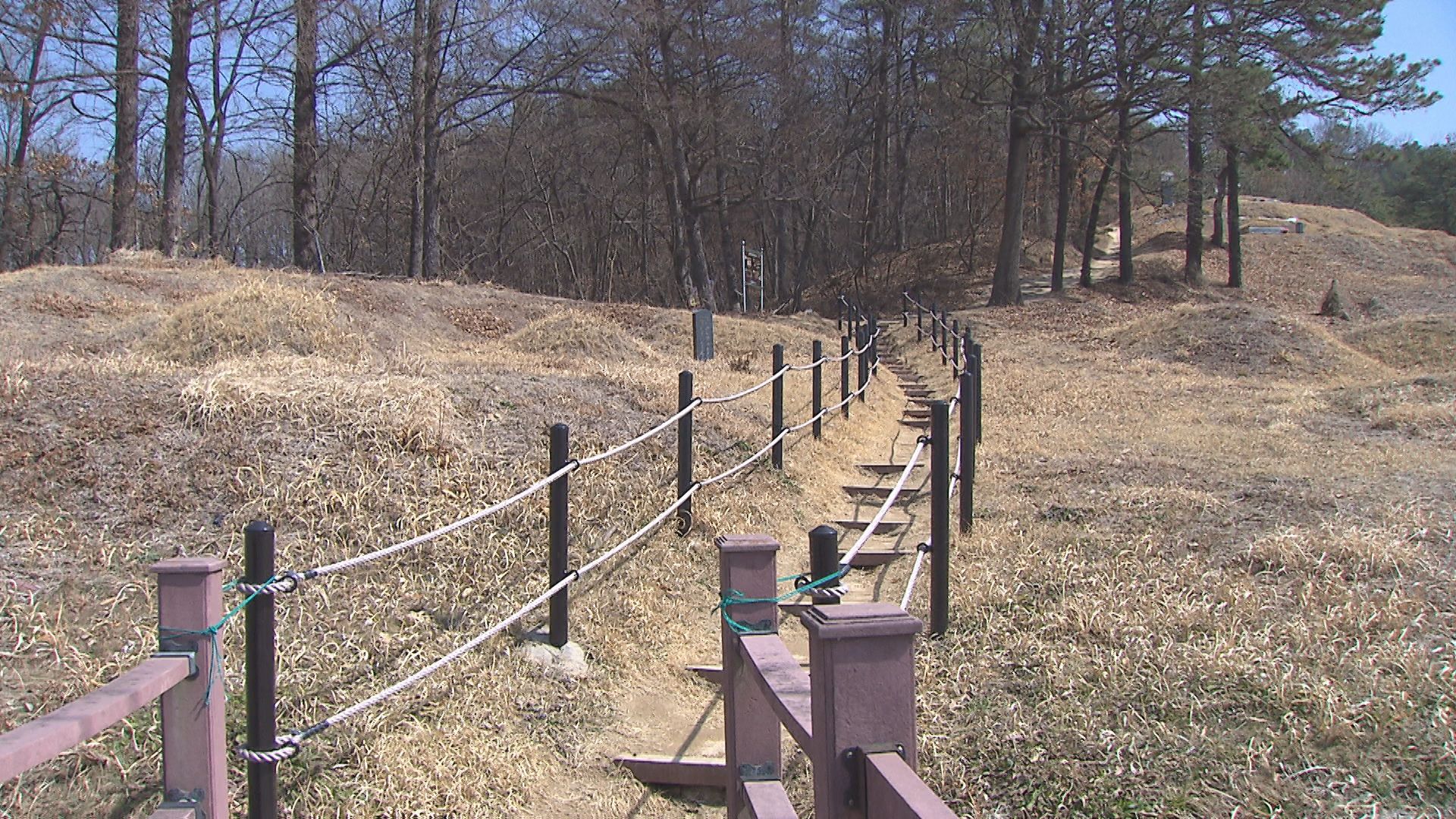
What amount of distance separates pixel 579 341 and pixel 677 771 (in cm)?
1015

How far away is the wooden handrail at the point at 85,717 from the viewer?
6.25ft

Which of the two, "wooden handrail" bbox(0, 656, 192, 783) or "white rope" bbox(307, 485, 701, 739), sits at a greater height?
"wooden handrail" bbox(0, 656, 192, 783)

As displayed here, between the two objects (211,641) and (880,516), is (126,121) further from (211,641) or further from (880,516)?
(211,641)

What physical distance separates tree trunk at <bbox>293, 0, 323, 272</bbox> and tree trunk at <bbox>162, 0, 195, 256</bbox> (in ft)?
6.58

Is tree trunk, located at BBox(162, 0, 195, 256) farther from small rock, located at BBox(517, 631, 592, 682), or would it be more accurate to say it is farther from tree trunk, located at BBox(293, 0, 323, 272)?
small rock, located at BBox(517, 631, 592, 682)

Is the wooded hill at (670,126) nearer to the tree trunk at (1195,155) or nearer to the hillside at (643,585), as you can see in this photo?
the tree trunk at (1195,155)

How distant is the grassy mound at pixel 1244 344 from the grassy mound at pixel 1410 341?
69 cm

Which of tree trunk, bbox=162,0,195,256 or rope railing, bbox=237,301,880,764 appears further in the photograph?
tree trunk, bbox=162,0,195,256

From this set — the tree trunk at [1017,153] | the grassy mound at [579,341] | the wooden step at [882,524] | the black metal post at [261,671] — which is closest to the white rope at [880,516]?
the black metal post at [261,671]

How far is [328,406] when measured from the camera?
6004mm

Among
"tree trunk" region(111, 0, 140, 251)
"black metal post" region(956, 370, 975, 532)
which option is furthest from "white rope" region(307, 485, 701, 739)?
"tree trunk" region(111, 0, 140, 251)

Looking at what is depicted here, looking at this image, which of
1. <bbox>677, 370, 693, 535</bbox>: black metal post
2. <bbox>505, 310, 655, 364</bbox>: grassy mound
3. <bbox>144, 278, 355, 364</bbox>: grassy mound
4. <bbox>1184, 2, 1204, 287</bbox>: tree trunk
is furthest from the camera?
<bbox>1184, 2, 1204, 287</bbox>: tree trunk

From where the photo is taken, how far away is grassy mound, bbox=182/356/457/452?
5758 mm

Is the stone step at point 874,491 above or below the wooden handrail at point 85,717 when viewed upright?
below
